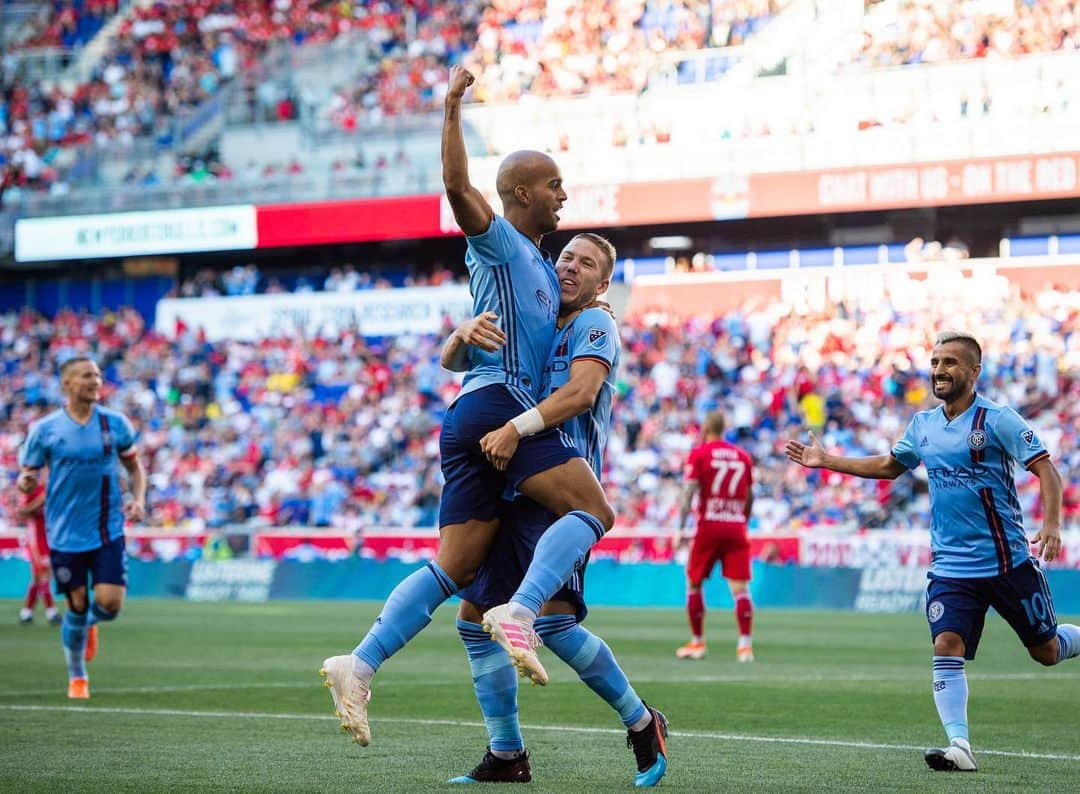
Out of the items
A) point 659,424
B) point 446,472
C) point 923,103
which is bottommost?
point 659,424

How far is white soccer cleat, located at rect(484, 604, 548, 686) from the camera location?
644cm

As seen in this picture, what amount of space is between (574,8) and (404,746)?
29691mm

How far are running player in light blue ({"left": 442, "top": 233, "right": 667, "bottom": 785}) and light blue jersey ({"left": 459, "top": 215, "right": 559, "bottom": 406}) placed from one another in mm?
89

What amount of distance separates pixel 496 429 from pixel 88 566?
20.4 ft

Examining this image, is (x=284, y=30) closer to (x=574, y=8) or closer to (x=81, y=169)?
(x=81, y=169)

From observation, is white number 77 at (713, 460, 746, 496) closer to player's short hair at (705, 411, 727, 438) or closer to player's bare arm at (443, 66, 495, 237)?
player's short hair at (705, 411, 727, 438)

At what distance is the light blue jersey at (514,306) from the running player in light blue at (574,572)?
3.5 inches

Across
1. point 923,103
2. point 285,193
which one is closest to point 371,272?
point 285,193

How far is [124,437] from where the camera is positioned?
12.6 metres

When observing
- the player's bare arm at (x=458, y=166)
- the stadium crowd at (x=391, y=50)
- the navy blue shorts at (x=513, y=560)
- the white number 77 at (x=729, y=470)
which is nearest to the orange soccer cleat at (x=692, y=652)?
the white number 77 at (x=729, y=470)

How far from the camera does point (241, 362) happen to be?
38.1m

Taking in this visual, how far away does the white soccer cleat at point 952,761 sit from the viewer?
8.04m

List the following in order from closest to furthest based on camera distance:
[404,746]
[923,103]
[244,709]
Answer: [404,746] → [244,709] → [923,103]

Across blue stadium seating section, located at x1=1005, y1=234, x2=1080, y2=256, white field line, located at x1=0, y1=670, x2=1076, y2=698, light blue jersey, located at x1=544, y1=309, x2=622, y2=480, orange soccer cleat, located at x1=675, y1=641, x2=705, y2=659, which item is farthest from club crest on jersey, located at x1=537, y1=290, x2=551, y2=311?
blue stadium seating section, located at x1=1005, y1=234, x2=1080, y2=256
